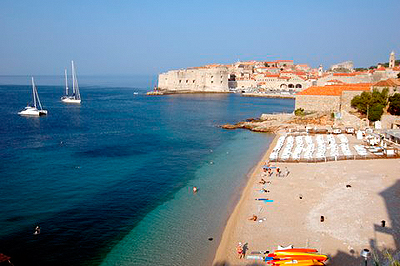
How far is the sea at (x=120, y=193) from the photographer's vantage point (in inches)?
310

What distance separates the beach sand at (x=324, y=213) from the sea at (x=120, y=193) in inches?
24.5

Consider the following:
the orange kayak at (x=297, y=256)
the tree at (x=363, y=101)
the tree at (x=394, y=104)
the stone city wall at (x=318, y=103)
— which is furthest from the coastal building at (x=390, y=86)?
the orange kayak at (x=297, y=256)

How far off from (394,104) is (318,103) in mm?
5966

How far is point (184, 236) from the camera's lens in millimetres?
8336

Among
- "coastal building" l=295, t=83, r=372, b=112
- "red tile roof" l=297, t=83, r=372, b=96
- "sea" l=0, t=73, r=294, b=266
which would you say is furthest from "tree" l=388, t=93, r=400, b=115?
"sea" l=0, t=73, r=294, b=266

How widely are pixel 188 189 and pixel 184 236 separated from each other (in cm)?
366

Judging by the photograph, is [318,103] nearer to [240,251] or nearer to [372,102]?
[372,102]

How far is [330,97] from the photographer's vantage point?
26.1 m

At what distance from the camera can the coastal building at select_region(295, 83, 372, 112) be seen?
82.3 feet

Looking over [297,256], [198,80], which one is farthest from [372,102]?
[198,80]

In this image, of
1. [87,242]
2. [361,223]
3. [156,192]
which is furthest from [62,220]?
[361,223]

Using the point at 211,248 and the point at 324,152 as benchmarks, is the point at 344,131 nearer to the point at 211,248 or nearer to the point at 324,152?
the point at 324,152

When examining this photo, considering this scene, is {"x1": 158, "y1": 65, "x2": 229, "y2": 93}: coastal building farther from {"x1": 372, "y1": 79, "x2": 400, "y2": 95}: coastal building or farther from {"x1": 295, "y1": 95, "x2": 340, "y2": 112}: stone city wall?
{"x1": 372, "y1": 79, "x2": 400, "y2": 95}: coastal building

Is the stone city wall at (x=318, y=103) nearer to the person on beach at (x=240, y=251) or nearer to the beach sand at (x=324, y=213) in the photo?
the beach sand at (x=324, y=213)
